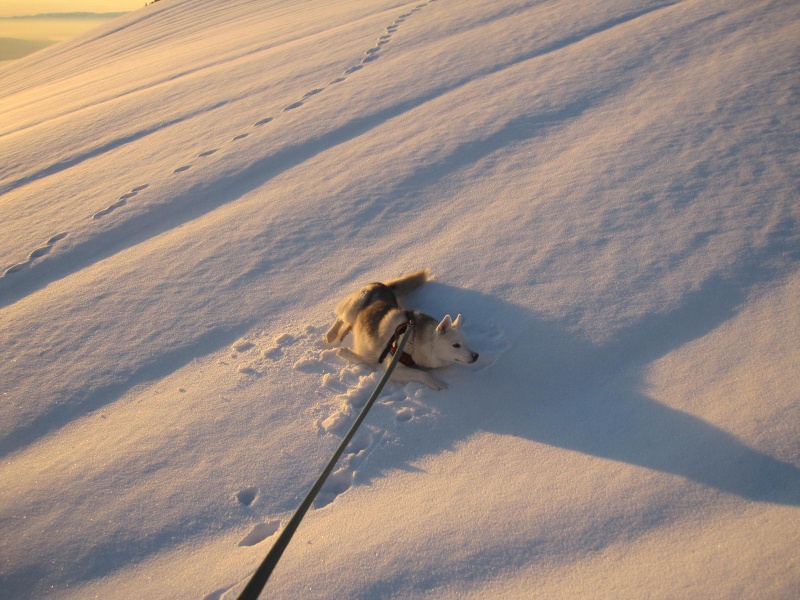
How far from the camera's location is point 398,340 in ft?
11.6

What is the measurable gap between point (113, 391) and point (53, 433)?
43 cm

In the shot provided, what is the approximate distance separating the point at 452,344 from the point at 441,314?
603 mm

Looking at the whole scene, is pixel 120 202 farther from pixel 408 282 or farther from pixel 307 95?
pixel 408 282

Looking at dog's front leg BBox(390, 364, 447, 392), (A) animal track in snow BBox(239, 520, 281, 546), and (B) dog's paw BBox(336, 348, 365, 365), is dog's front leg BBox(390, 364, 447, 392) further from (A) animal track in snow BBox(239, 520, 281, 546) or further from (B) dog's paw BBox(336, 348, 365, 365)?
(A) animal track in snow BBox(239, 520, 281, 546)

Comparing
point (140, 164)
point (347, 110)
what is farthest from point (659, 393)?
point (140, 164)

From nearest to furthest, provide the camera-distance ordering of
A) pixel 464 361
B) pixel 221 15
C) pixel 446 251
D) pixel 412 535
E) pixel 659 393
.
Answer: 1. pixel 412 535
2. pixel 659 393
3. pixel 464 361
4. pixel 446 251
5. pixel 221 15

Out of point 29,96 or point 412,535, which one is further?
point 29,96

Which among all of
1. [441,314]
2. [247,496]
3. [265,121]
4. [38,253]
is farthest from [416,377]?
[265,121]

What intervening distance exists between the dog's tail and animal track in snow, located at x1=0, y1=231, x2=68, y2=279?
3671 millimetres

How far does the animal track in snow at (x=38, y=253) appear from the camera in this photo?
5.07 m

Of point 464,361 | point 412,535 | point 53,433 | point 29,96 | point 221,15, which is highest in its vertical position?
point 221,15

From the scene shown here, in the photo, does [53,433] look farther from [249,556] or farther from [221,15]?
[221,15]

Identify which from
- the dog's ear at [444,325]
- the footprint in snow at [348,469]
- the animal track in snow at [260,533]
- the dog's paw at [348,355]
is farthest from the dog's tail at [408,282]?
the animal track in snow at [260,533]

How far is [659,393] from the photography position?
3.06 metres
